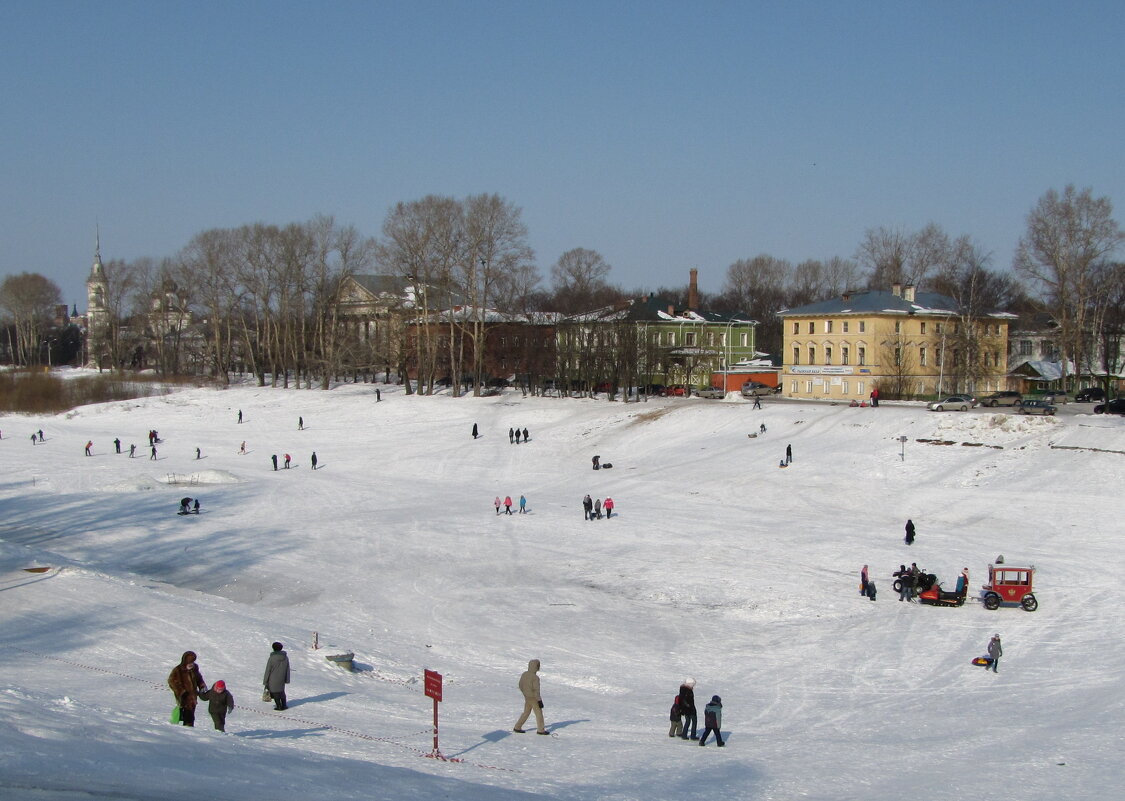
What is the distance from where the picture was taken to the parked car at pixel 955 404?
56.0 m

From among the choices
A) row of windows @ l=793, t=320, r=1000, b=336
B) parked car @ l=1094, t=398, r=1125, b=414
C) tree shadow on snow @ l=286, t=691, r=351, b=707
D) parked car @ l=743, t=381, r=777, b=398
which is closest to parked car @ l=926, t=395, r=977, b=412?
parked car @ l=1094, t=398, r=1125, b=414

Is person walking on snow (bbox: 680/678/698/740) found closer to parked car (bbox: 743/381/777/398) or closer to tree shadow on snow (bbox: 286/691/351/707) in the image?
tree shadow on snow (bbox: 286/691/351/707)

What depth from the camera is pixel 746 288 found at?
15425 centimetres

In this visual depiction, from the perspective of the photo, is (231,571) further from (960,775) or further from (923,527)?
(923,527)

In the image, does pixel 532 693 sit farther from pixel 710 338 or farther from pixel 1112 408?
pixel 710 338

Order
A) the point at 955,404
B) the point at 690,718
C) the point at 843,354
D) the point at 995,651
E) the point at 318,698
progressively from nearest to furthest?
the point at 690,718 → the point at 318,698 → the point at 995,651 → the point at 955,404 → the point at 843,354

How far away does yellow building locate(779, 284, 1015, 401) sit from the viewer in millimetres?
71250

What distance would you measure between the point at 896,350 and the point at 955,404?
50.7 feet

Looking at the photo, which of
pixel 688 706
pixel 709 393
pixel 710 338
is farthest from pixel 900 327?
pixel 688 706

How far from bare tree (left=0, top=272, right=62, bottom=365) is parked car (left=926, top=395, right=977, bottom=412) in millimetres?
115216

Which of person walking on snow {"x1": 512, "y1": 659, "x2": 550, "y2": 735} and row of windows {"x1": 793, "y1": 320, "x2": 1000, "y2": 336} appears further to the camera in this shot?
row of windows {"x1": 793, "y1": 320, "x2": 1000, "y2": 336}

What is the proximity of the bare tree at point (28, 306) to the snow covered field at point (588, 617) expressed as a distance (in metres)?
84.8

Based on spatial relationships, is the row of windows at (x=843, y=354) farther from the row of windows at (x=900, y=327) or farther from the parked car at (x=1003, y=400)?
the parked car at (x=1003, y=400)

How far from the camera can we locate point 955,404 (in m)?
56.7
